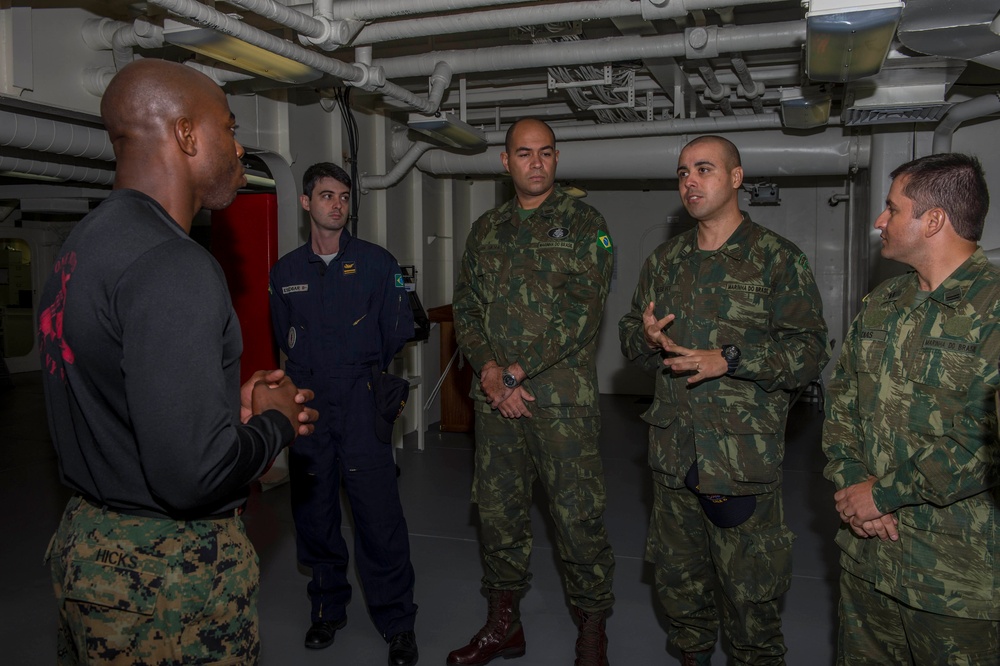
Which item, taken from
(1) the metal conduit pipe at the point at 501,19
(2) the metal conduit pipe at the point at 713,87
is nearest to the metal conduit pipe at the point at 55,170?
(1) the metal conduit pipe at the point at 501,19

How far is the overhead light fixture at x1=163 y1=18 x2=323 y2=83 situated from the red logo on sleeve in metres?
1.71

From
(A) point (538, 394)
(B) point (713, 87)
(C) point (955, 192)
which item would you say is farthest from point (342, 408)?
(B) point (713, 87)

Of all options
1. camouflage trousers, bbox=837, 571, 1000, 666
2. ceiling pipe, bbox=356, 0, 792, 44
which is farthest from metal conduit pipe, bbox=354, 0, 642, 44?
camouflage trousers, bbox=837, 571, 1000, 666

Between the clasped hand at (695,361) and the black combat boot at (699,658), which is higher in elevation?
the clasped hand at (695,361)

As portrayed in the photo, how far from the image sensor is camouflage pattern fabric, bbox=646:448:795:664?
215 centimetres

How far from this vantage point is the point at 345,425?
2727 mm

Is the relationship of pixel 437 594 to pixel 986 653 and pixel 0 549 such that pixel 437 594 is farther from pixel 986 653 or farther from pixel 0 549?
pixel 0 549

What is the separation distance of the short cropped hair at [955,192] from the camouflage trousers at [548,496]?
4.13 ft

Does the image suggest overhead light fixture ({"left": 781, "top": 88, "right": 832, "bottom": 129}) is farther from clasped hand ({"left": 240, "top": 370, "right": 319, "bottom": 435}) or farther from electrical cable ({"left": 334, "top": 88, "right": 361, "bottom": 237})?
clasped hand ({"left": 240, "top": 370, "right": 319, "bottom": 435})

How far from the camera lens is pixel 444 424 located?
6.55 m

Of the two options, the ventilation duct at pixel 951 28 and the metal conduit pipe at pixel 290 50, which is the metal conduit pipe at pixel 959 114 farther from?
the metal conduit pipe at pixel 290 50

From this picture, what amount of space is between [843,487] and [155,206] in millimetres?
1723

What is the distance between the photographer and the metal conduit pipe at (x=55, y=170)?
4.59 m

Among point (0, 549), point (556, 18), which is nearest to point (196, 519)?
point (556, 18)
